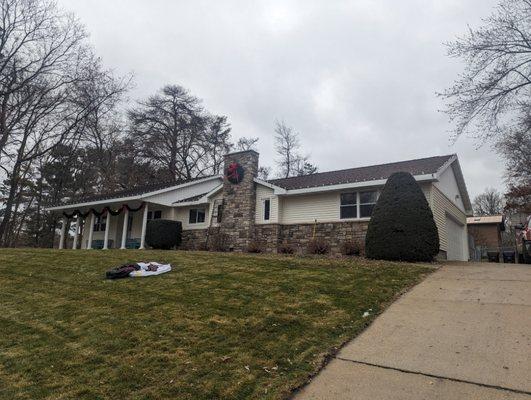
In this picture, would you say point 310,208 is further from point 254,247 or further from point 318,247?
point 254,247

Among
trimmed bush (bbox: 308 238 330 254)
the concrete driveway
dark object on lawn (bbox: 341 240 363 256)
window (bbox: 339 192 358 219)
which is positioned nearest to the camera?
the concrete driveway

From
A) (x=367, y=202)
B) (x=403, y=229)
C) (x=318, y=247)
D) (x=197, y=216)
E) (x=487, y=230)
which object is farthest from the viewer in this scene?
(x=487, y=230)

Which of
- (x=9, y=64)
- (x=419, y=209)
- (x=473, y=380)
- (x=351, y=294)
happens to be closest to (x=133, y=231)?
(x=9, y=64)

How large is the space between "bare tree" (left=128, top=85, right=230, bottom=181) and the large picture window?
19201 mm

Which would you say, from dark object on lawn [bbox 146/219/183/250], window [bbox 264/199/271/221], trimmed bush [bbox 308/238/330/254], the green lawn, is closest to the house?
window [bbox 264/199/271/221]

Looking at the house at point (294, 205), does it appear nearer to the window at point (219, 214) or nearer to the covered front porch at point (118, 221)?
the window at point (219, 214)

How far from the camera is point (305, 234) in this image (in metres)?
16.9

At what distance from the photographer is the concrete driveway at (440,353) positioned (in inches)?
149

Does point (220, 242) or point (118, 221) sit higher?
point (118, 221)

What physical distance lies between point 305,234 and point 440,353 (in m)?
12.2

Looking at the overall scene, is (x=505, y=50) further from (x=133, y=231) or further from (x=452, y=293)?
(x=133, y=231)

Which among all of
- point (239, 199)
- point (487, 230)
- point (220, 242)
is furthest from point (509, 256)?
point (487, 230)

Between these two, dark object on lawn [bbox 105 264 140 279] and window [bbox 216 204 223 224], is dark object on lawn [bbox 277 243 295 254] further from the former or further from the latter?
dark object on lawn [bbox 105 264 140 279]

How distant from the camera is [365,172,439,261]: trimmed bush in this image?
475 inches
